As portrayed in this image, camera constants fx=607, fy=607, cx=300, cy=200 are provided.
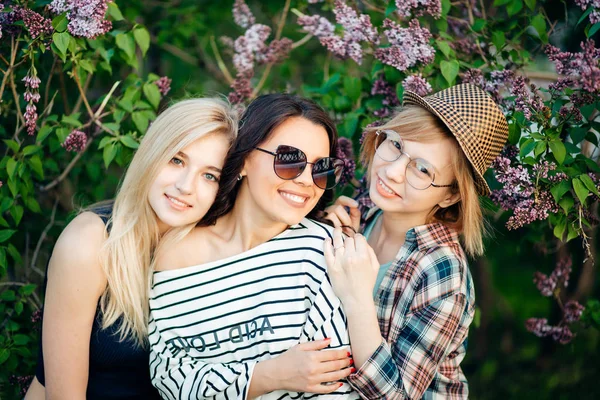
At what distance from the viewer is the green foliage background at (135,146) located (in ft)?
10.3

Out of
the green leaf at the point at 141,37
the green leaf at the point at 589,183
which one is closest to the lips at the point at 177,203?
the green leaf at the point at 141,37

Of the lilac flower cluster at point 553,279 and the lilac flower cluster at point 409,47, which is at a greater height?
the lilac flower cluster at point 409,47

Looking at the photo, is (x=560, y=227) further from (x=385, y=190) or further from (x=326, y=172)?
(x=326, y=172)

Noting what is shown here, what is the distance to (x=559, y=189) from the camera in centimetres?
262

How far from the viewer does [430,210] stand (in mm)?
2928

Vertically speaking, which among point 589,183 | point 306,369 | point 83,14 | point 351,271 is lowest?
point 306,369

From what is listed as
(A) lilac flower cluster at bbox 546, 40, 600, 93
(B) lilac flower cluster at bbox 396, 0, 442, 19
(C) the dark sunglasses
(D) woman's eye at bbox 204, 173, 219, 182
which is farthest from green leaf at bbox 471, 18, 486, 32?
(D) woman's eye at bbox 204, 173, 219, 182

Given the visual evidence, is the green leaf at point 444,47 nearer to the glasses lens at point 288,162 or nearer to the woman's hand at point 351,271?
the glasses lens at point 288,162

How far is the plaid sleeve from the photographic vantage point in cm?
242

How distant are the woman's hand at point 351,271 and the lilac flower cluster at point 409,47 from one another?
98 cm

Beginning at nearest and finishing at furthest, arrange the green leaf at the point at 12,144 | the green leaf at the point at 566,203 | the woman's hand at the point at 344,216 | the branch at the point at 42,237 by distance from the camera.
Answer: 1. the green leaf at the point at 566,203
2. the woman's hand at the point at 344,216
3. the green leaf at the point at 12,144
4. the branch at the point at 42,237

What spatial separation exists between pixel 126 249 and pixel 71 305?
33 centimetres

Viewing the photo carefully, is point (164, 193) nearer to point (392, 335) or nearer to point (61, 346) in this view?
point (61, 346)

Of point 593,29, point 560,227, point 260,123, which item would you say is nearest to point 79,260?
point 260,123
